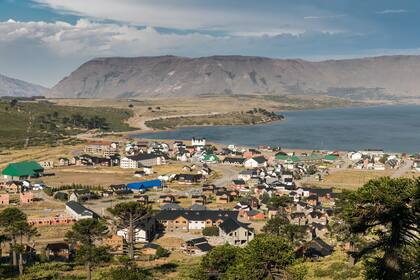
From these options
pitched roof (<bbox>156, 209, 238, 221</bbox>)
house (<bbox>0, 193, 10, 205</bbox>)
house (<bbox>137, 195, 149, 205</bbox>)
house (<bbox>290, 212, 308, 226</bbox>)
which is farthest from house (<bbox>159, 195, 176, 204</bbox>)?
house (<bbox>0, 193, 10, 205</bbox>)

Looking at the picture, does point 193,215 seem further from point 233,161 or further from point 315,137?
point 315,137

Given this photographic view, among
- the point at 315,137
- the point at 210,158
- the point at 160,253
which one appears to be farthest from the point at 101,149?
the point at 160,253

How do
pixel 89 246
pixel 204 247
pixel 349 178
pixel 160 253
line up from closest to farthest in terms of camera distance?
pixel 89 246 < pixel 160 253 < pixel 204 247 < pixel 349 178

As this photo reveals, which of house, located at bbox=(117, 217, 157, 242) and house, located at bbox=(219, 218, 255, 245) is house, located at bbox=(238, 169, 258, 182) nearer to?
house, located at bbox=(219, 218, 255, 245)

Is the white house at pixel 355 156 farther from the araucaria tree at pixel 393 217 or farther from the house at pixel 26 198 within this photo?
the araucaria tree at pixel 393 217

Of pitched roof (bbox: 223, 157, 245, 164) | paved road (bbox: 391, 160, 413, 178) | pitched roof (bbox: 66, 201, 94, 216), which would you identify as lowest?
paved road (bbox: 391, 160, 413, 178)

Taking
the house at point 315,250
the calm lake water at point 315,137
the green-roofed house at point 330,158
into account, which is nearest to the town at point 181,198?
the house at point 315,250
